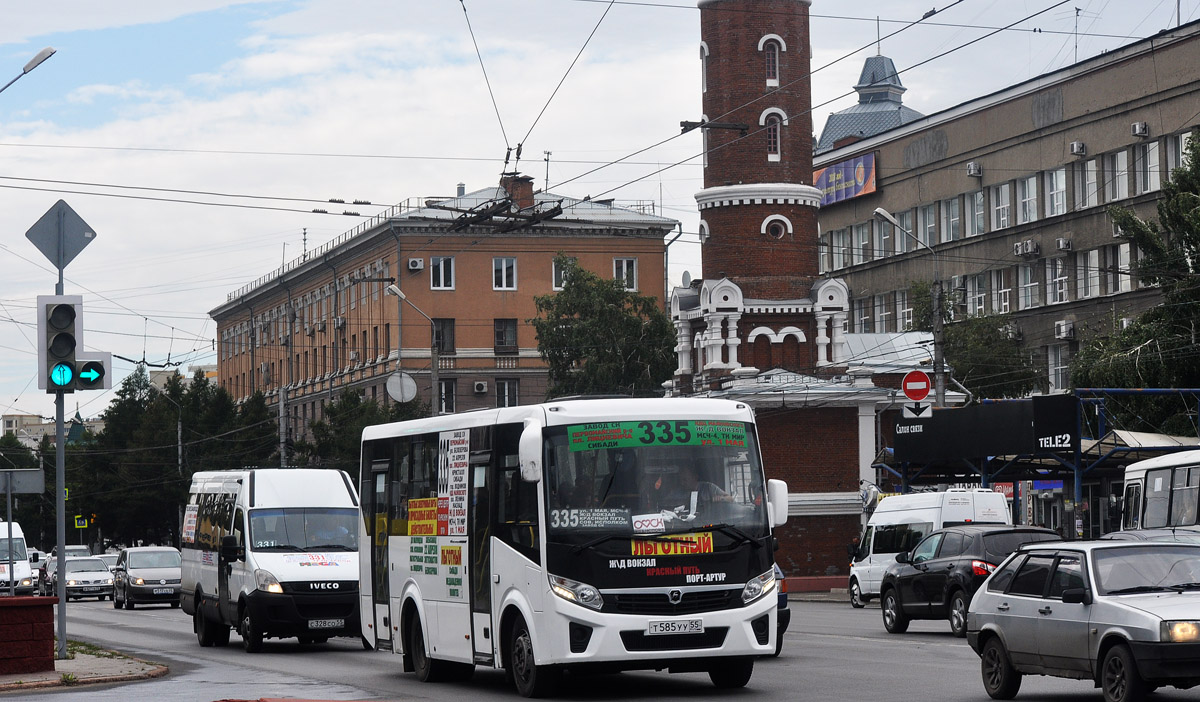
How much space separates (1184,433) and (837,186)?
4877 centimetres

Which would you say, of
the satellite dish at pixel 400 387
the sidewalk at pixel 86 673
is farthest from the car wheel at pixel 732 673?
the satellite dish at pixel 400 387

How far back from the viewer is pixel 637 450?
15156 mm

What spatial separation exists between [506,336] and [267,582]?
64.2m

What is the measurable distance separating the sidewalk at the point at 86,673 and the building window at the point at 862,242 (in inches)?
2789

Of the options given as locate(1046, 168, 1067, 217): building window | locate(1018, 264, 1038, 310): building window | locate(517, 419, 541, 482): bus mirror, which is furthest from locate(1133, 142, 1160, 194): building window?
locate(517, 419, 541, 482): bus mirror

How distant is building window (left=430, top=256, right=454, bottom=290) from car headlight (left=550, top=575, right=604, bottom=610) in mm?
71146

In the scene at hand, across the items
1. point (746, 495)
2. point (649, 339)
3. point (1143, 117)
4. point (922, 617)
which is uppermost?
point (1143, 117)

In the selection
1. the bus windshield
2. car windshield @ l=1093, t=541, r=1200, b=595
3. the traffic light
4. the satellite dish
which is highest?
the satellite dish

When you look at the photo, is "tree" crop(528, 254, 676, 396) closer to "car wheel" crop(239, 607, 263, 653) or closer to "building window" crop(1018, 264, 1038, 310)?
"building window" crop(1018, 264, 1038, 310)

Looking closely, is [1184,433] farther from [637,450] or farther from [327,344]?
[327,344]

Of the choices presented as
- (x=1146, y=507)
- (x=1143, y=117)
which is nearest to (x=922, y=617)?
(x=1146, y=507)

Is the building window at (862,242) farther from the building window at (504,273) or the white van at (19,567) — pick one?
the white van at (19,567)

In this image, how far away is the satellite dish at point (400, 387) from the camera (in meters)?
46.8

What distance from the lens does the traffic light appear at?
1848 centimetres
